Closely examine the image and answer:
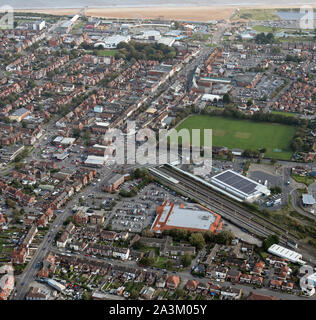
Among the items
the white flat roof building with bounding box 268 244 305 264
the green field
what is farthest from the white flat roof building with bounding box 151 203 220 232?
the green field

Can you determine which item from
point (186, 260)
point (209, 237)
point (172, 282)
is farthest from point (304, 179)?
point (172, 282)

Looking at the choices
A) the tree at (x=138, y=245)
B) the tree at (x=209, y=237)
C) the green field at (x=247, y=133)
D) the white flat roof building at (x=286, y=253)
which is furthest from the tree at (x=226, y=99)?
the tree at (x=138, y=245)

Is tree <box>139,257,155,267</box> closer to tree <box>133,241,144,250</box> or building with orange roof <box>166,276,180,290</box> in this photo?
tree <box>133,241,144,250</box>

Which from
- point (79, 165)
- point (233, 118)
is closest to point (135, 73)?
point (233, 118)

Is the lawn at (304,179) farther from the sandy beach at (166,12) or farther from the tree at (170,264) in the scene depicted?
the sandy beach at (166,12)

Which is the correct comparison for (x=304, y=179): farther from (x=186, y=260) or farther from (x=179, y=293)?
(x=179, y=293)

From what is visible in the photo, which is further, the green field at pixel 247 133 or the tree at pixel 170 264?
the green field at pixel 247 133
